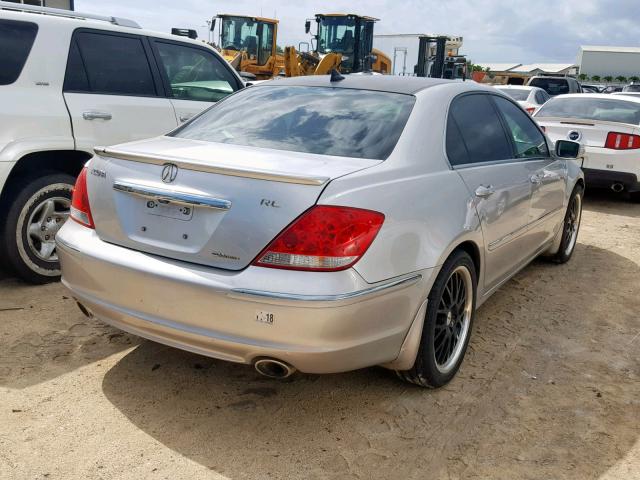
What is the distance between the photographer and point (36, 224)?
4.54m

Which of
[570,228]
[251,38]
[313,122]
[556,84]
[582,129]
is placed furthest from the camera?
[556,84]

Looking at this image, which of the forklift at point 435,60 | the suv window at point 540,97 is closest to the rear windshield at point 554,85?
the forklift at point 435,60

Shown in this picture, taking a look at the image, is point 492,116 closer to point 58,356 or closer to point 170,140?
point 170,140

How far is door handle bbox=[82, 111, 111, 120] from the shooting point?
4707mm

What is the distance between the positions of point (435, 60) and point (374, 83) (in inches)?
860

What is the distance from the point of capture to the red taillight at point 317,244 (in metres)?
2.54

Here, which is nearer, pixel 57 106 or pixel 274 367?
pixel 274 367

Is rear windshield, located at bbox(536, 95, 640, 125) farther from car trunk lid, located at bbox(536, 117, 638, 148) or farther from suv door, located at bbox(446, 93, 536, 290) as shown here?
suv door, located at bbox(446, 93, 536, 290)

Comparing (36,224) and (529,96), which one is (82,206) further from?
(529,96)

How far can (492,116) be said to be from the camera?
4156 mm

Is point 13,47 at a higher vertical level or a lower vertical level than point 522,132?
higher

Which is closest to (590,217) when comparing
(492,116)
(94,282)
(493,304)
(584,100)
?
(584,100)

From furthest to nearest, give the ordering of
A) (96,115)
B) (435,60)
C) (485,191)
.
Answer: (435,60)
(96,115)
(485,191)

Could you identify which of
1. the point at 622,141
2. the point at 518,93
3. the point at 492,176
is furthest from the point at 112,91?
the point at 518,93
